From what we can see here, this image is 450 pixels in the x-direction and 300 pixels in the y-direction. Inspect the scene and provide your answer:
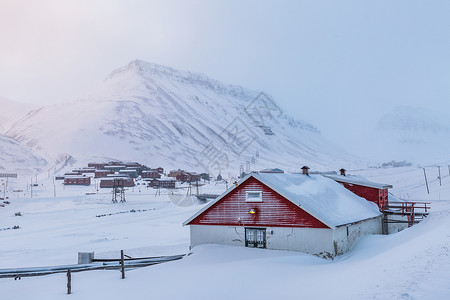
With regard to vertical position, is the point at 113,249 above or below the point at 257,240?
below

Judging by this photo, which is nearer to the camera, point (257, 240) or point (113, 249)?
point (257, 240)

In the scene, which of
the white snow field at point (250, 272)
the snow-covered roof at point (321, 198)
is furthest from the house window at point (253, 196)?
the white snow field at point (250, 272)

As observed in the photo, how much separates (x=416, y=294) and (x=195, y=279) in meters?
10.2

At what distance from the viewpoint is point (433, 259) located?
14.2 metres

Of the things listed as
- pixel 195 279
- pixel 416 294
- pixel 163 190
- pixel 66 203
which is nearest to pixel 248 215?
pixel 195 279

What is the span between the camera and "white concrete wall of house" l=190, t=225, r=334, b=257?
22.4 meters

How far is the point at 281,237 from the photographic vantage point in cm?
2362

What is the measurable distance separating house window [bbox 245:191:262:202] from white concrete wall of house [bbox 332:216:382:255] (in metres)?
5.01

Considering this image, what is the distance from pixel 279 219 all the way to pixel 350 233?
204 inches

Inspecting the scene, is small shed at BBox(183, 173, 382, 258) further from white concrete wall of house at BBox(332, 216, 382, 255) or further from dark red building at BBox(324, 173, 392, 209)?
dark red building at BBox(324, 173, 392, 209)

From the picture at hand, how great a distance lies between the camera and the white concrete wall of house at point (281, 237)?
882 inches

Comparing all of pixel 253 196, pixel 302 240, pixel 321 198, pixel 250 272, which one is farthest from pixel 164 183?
pixel 250 272

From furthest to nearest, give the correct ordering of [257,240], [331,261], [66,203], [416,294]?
[66,203] < [257,240] < [331,261] < [416,294]

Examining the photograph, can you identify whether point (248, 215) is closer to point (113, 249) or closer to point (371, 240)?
point (371, 240)
